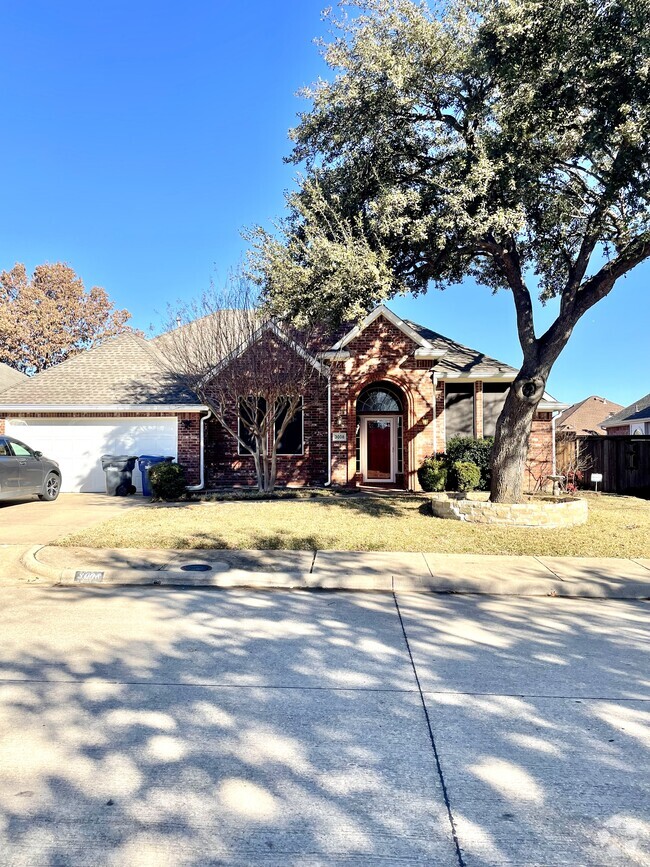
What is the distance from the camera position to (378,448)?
18.0 meters

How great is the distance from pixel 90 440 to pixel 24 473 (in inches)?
136

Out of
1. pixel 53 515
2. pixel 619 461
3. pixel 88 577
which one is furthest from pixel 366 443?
pixel 88 577

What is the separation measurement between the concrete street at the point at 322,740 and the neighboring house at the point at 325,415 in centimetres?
1058

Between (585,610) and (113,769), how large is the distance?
5.22 metres

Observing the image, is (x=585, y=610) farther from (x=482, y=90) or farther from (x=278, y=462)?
(x=278, y=462)

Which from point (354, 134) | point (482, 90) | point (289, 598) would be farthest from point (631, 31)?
point (289, 598)

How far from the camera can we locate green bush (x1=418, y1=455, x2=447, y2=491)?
15.5 meters

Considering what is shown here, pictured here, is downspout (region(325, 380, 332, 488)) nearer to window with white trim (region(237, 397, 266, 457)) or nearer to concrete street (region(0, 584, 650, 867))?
window with white trim (region(237, 397, 266, 457))

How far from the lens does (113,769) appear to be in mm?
3031

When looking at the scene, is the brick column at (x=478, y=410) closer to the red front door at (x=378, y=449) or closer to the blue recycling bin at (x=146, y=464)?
the red front door at (x=378, y=449)

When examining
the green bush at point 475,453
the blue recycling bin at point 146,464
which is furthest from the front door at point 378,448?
the blue recycling bin at point 146,464

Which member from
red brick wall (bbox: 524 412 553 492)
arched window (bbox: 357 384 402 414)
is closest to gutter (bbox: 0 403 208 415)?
arched window (bbox: 357 384 402 414)

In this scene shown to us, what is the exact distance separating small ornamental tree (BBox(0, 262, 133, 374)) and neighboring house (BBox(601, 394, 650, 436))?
3255 centimetres

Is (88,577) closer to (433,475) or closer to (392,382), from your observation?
(433,475)
